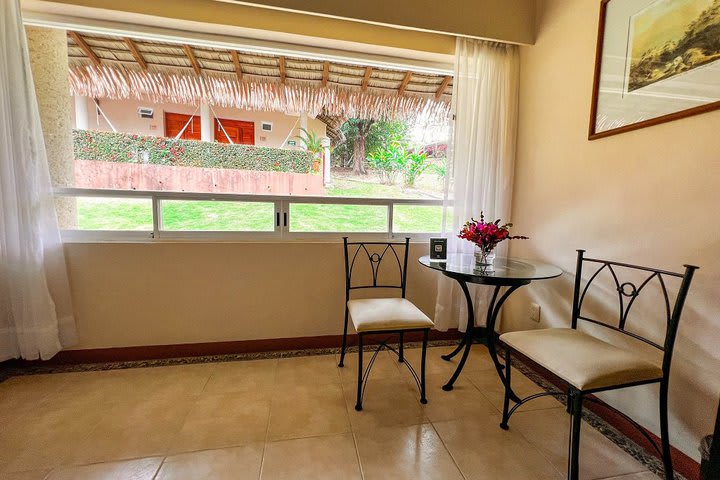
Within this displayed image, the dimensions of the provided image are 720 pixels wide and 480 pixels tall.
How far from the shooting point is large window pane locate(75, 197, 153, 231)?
6.64 feet

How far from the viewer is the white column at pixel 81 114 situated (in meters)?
2.08

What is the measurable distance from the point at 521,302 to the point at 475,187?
934 mm

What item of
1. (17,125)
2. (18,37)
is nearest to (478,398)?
(17,125)

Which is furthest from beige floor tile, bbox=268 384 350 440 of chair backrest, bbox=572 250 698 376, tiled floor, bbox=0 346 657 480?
chair backrest, bbox=572 250 698 376

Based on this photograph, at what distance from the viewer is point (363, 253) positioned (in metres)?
2.33

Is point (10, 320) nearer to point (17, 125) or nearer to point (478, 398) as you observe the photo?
point (17, 125)

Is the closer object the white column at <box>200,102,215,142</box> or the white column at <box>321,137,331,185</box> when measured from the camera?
the white column at <box>200,102,215,142</box>

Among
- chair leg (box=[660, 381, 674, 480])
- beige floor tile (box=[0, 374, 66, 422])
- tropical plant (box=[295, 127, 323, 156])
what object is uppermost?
tropical plant (box=[295, 127, 323, 156])

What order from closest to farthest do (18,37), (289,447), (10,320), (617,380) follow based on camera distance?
1. (617,380)
2. (289,447)
3. (18,37)
4. (10,320)

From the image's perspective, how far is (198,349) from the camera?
217cm

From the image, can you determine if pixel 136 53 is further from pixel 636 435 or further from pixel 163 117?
pixel 636 435

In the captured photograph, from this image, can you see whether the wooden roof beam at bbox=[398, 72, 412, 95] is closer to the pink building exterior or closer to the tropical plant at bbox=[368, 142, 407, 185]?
the tropical plant at bbox=[368, 142, 407, 185]

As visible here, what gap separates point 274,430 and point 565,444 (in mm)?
1401

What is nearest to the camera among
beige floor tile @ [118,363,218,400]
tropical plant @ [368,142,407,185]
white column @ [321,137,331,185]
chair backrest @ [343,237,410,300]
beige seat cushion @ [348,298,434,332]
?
beige seat cushion @ [348,298,434,332]
